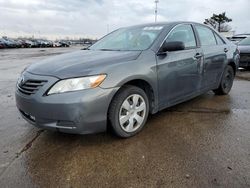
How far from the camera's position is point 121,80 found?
312 centimetres

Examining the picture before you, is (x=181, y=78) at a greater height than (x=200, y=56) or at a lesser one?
lesser

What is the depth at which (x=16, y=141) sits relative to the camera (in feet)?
11.1

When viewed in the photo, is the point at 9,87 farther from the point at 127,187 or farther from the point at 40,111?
the point at 127,187

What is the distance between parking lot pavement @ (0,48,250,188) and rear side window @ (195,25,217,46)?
54.1 inches

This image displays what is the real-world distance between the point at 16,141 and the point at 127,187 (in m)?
1.80

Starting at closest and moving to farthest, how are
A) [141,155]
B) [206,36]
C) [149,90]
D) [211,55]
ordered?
[141,155] → [149,90] → [211,55] → [206,36]

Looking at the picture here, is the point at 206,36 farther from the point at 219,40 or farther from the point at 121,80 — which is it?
the point at 121,80

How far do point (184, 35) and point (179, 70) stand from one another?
2.40 feet

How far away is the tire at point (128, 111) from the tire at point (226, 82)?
2529mm

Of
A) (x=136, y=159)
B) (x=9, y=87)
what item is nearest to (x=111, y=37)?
(x=136, y=159)

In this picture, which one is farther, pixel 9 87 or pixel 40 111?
pixel 9 87

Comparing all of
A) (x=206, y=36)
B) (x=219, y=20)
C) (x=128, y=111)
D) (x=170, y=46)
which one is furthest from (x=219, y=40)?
(x=219, y=20)

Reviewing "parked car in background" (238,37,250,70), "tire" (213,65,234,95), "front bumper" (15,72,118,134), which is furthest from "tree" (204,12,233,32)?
"front bumper" (15,72,118,134)

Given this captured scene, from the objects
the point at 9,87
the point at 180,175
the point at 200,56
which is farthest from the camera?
the point at 9,87
